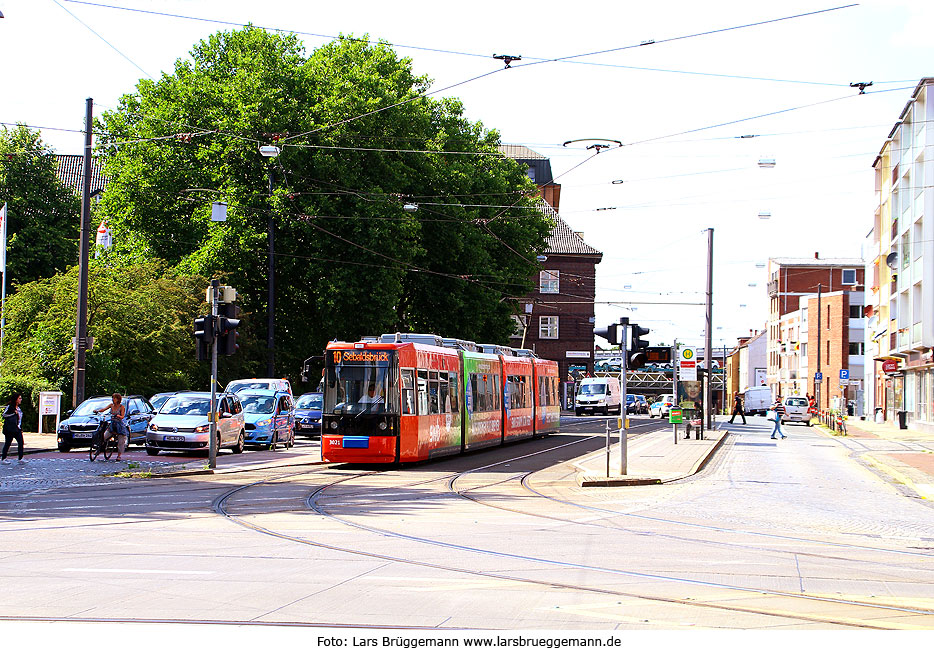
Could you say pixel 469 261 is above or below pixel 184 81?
below

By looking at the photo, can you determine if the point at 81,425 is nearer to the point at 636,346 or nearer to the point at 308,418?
the point at 308,418

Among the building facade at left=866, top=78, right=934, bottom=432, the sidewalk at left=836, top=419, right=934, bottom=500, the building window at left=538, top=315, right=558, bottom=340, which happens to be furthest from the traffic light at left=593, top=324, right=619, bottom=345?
the building window at left=538, top=315, right=558, bottom=340

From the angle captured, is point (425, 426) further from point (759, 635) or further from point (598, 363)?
point (598, 363)

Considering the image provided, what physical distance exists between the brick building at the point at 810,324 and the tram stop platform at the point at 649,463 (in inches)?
2321

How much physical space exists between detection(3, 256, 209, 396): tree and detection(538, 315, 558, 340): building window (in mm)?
51316

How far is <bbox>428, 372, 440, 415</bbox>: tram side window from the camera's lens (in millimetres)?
25438

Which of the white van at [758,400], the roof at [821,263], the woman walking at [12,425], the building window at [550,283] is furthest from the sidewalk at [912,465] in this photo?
the roof at [821,263]

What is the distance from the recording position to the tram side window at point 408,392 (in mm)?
23844

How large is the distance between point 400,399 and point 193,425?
20.5 feet

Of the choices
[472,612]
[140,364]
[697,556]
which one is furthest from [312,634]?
[140,364]

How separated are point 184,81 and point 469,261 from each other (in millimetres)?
14162

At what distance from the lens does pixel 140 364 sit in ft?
119

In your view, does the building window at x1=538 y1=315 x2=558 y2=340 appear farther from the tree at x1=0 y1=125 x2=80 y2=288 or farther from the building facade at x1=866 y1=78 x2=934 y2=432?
the tree at x1=0 y1=125 x2=80 y2=288

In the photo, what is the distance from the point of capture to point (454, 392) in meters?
27.7
